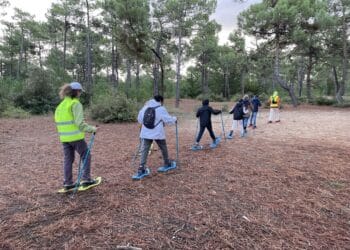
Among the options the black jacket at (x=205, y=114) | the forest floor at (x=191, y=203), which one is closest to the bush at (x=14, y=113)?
the forest floor at (x=191, y=203)

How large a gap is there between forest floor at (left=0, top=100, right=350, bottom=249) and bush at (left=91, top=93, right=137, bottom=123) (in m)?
6.56

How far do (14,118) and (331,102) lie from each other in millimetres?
26552

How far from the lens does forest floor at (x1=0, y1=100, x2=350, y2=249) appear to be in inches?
104

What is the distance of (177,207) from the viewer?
3.36 metres

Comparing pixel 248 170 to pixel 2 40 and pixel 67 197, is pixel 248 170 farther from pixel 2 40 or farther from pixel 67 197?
pixel 2 40

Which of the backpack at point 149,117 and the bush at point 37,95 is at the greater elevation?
the bush at point 37,95

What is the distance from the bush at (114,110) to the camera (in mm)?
12617

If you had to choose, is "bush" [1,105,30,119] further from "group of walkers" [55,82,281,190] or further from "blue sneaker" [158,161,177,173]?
"blue sneaker" [158,161,177,173]

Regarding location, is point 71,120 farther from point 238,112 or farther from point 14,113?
point 14,113

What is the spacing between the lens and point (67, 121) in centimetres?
360

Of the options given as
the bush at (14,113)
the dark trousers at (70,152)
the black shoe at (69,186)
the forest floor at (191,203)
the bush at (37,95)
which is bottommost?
the forest floor at (191,203)

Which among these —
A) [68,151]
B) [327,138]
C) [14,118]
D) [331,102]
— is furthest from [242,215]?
[331,102]

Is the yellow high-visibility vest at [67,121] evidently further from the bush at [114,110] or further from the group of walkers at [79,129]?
the bush at [114,110]

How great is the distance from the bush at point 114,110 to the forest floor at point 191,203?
656cm
